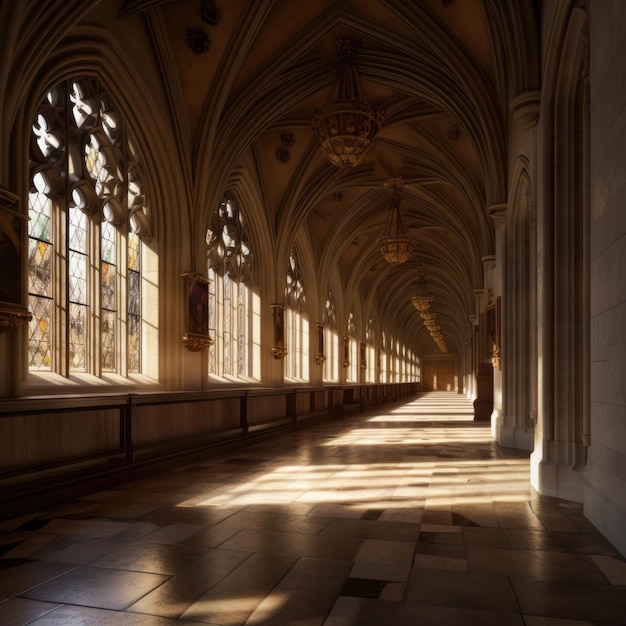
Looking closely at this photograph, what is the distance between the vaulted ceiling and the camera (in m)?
9.59

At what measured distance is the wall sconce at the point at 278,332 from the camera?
14630 millimetres

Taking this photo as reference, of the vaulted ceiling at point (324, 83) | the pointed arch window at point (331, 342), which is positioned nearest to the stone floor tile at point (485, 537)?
the vaulted ceiling at point (324, 83)

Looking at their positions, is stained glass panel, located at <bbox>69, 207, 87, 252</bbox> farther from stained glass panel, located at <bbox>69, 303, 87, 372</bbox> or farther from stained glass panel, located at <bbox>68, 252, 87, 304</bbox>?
stained glass panel, located at <bbox>69, 303, 87, 372</bbox>

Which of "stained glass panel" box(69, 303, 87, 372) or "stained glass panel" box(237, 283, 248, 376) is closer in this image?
"stained glass panel" box(69, 303, 87, 372)

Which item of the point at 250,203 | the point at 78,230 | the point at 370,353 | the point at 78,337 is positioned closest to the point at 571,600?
the point at 78,337

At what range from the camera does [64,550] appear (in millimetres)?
4199

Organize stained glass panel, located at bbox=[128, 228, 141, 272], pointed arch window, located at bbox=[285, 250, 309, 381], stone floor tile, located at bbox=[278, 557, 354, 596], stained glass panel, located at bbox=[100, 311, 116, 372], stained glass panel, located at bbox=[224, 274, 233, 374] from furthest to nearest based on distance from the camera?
pointed arch window, located at bbox=[285, 250, 309, 381] < stained glass panel, located at bbox=[224, 274, 233, 374] < stained glass panel, located at bbox=[128, 228, 141, 272] < stained glass panel, located at bbox=[100, 311, 116, 372] < stone floor tile, located at bbox=[278, 557, 354, 596]

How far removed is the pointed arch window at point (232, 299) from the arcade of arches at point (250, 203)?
56 mm

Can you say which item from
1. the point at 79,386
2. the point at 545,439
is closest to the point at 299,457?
the point at 79,386

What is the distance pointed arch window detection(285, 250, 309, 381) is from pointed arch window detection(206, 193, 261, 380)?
3134 mm

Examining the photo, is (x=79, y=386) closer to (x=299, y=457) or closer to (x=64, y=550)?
(x=299, y=457)

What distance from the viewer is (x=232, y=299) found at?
539 inches

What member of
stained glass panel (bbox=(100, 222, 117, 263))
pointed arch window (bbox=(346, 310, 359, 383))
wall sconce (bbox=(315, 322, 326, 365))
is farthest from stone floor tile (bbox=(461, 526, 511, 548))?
pointed arch window (bbox=(346, 310, 359, 383))

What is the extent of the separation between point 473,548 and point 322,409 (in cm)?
1271
